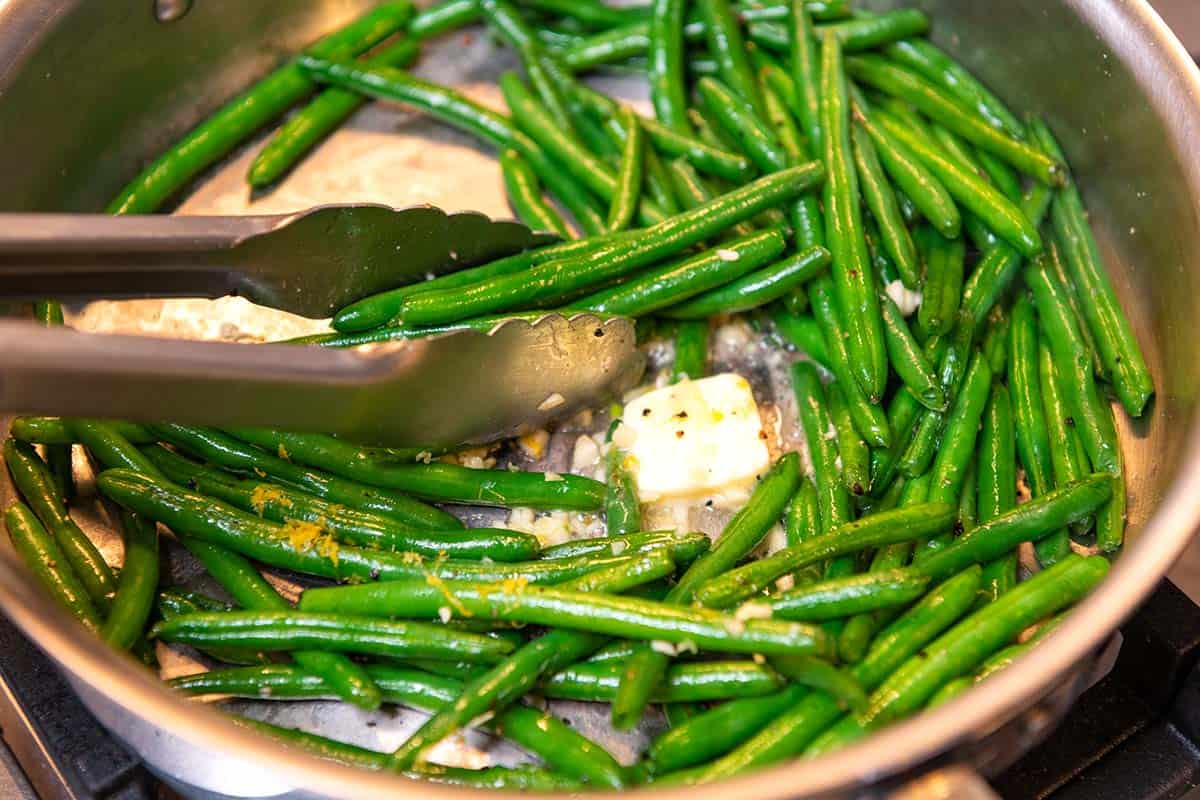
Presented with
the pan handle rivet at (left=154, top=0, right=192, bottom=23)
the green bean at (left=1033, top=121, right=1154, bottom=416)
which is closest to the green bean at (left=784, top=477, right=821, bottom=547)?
the green bean at (left=1033, top=121, right=1154, bottom=416)

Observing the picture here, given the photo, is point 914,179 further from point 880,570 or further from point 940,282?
point 880,570

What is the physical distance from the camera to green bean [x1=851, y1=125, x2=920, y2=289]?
3.51 metres

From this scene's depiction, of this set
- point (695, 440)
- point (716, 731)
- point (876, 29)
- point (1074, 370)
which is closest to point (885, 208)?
point (1074, 370)

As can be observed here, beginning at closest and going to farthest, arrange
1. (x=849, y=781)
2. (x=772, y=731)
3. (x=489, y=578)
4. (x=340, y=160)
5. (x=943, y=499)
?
(x=849, y=781) < (x=772, y=731) < (x=489, y=578) < (x=943, y=499) < (x=340, y=160)

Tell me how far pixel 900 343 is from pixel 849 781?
1549mm

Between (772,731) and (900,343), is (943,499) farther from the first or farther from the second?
(772,731)

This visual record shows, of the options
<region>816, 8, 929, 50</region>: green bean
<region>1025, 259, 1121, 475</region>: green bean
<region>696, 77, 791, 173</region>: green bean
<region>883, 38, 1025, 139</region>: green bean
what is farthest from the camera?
<region>816, 8, 929, 50</region>: green bean

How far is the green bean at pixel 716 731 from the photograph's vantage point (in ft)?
8.56

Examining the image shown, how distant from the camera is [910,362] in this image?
3305 mm

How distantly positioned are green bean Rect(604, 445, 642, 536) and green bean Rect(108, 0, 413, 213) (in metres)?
2.01

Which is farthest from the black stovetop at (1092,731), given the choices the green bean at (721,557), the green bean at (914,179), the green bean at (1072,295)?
the green bean at (914,179)

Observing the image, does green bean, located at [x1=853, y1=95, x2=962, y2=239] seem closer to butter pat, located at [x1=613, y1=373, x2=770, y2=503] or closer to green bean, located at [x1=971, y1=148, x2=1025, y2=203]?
green bean, located at [x1=971, y1=148, x2=1025, y2=203]

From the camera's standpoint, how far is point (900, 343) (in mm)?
3344

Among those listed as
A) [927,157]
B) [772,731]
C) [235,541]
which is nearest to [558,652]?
[772,731]
